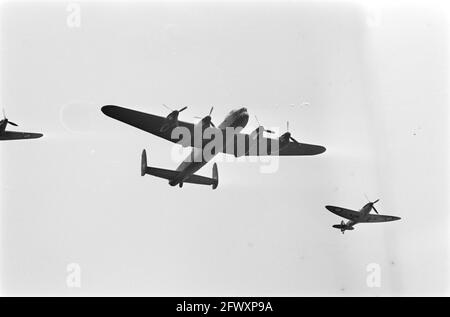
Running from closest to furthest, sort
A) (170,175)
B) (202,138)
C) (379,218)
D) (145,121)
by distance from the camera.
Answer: (145,121) → (202,138) → (170,175) → (379,218)

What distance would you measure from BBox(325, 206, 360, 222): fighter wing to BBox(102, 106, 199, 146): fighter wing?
Result: 7.76 meters

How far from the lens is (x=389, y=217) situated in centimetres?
2188

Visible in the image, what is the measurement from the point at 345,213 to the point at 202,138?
27.5 ft

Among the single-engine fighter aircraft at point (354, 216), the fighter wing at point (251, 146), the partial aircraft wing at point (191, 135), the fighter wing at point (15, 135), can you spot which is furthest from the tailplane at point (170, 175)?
the single-engine fighter aircraft at point (354, 216)

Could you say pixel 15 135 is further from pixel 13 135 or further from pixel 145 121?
pixel 145 121

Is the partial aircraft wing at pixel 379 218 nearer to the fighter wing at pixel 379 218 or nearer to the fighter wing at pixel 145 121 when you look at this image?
the fighter wing at pixel 379 218

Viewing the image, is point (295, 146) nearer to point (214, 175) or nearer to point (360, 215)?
point (214, 175)

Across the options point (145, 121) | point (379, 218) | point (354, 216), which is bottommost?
point (379, 218)

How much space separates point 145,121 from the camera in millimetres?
18609

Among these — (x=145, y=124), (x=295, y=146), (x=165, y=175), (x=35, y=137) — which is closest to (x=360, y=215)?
(x=295, y=146)

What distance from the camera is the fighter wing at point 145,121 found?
18.1 m

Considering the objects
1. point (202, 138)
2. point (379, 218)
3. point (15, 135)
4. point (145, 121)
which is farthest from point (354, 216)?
point (15, 135)

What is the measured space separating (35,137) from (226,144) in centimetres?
669

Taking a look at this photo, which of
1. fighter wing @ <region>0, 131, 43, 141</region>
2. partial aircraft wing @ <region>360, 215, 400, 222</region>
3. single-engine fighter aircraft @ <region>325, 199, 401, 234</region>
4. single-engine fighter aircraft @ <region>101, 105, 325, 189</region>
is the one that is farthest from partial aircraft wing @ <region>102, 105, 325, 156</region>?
single-engine fighter aircraft @ <region>325, 199, 401, 234</region>
